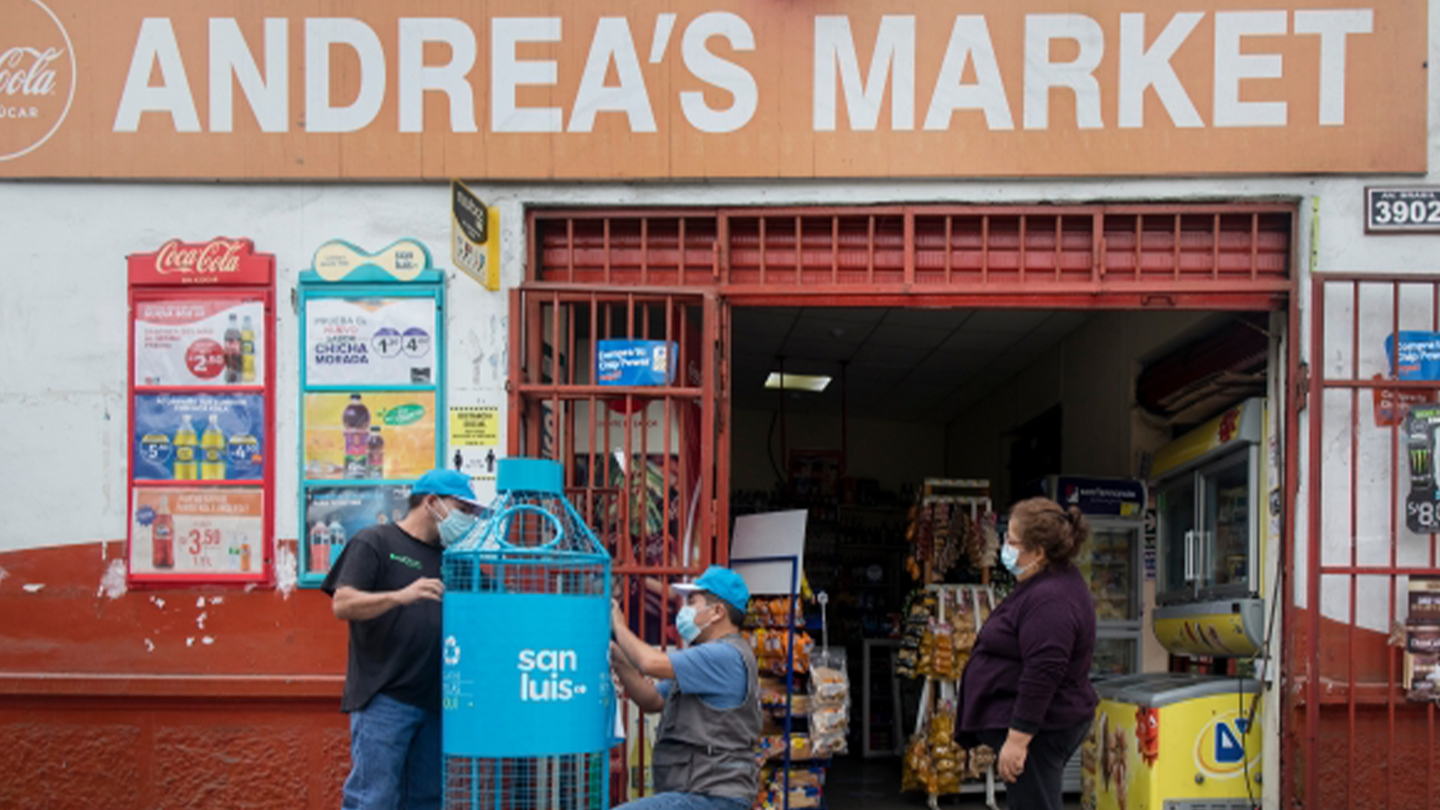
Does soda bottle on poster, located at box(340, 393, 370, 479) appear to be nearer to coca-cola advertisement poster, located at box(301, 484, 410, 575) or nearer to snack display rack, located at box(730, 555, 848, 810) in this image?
coca-cola advertisement poster, located at box(301, 484, 410, 575)

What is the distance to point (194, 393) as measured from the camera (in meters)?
6.68

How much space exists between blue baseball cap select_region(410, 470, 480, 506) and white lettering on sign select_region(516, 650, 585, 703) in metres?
0.91

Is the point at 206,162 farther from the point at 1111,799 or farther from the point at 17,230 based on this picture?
the point at 1111,799

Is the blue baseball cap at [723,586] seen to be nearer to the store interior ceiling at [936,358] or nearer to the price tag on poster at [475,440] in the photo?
the price tag on poster at [475,440]

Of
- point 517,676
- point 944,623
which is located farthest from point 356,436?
point 944,623

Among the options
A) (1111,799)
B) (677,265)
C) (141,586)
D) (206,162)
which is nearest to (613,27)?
(677,265)

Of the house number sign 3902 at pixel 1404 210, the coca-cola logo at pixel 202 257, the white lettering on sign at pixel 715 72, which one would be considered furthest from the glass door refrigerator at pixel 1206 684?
the coca-cola logo at pixel 202 257

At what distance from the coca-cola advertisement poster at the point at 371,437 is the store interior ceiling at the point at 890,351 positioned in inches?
130

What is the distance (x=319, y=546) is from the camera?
6566 millimetres

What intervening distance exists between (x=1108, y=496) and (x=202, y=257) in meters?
6.02

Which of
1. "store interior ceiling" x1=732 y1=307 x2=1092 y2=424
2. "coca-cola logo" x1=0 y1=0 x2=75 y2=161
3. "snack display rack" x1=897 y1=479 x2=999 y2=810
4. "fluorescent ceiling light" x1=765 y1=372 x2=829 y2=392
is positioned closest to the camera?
"coca-cola logo" x1=0 y1=0 x2=75 y2=161

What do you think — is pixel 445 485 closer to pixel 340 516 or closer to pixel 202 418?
pixel 340 516

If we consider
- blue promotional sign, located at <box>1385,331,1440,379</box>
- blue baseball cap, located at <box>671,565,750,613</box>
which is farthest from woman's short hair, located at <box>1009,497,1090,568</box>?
blue promotional sign, located at <box>1385,331,1440,379</box>

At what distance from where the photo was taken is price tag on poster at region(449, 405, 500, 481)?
21.6ft
